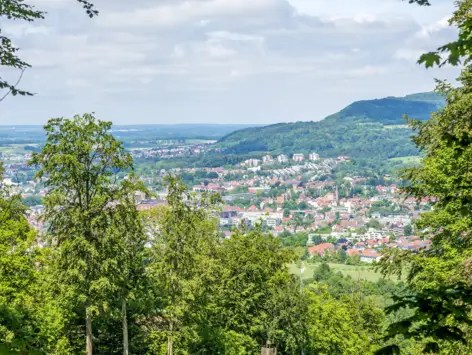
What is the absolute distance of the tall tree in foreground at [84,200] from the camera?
1558 cm

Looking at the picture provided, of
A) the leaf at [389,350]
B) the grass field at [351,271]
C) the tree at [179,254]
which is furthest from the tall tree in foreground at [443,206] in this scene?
the grass field at [351,271]

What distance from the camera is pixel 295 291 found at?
22.1 metres

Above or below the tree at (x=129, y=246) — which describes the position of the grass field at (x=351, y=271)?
below

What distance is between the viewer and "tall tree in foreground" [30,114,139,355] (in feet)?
51.1

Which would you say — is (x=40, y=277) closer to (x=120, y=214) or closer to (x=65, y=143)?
(x=120, y=214)

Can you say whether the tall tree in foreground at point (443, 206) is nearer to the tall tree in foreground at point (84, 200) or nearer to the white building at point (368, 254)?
the tall tree in foreground at point (84, 200)

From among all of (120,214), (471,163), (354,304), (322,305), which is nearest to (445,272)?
(471,163)

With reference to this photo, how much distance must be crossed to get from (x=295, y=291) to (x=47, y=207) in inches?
409

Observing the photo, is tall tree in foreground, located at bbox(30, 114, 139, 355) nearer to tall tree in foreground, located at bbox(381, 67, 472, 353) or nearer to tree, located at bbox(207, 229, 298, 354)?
tree, located at bbox(207, 229, 298, 354)

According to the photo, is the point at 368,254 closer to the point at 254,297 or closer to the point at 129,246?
the point at 254,297

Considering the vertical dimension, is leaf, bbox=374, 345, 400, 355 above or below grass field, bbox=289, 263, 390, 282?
above

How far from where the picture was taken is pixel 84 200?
1620 centimetres

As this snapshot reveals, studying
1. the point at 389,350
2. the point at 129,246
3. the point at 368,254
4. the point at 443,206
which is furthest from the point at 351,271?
Answer: the point at 389,350

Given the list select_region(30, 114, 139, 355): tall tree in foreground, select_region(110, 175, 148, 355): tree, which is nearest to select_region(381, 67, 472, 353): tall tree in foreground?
select_region(110, 175, 148, 355): tree
